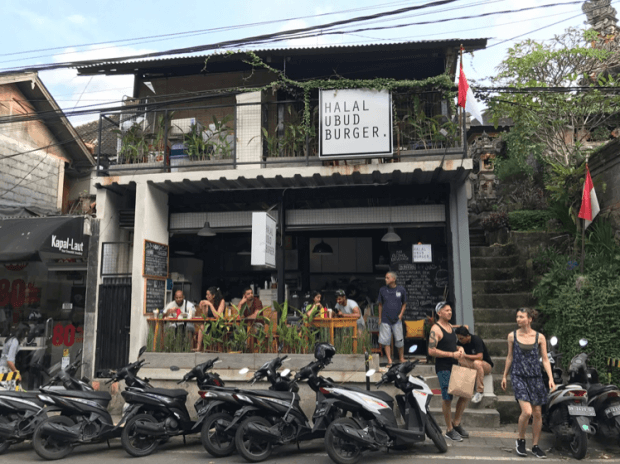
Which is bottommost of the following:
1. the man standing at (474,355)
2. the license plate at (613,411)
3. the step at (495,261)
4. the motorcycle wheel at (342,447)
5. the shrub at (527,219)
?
the motorcycle wheel at (342,447)

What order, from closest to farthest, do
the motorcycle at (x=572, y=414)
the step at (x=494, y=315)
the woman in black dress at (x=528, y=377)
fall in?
the motorcycle at (x=572, y=414) < the woman in black dress at (x=528, y=377) < the step at (x=494, y=315)

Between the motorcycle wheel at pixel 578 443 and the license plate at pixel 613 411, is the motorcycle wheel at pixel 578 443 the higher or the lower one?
the lower one

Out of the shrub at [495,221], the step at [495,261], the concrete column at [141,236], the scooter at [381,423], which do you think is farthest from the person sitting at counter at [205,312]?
the shrub at [495,221]

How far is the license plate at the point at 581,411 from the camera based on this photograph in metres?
6.09

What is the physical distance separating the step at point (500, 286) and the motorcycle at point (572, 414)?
173 inches

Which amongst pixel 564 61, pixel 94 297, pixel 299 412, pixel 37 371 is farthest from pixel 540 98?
pixel 37 371

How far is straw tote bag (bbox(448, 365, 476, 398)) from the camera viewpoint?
6746mm

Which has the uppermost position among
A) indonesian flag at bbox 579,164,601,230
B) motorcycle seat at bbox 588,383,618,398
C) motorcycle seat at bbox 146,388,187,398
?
indonesian flag at bbox 579,164,601,230

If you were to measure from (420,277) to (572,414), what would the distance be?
16.6 feet

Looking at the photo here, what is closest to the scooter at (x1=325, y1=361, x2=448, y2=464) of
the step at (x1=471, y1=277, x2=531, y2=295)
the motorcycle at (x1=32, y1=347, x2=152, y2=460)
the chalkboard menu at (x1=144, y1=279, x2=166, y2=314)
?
the motorcycle at (x1=32, y1=347, x2=152, y2=460)

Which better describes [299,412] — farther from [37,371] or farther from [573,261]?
[37,371]

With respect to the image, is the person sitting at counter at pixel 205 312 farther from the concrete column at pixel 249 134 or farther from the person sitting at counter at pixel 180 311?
the concrete column at pixel 249 134

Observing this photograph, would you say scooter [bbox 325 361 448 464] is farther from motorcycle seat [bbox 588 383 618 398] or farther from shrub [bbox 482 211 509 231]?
shrub [bbox 482 211 509 231]

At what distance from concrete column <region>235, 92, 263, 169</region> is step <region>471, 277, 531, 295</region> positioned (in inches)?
221
